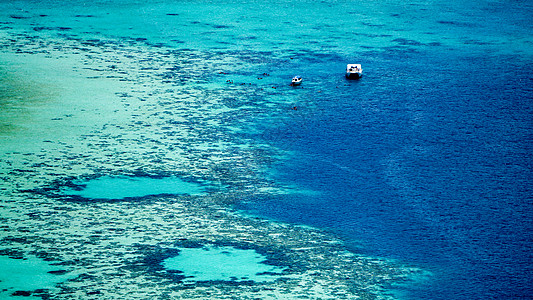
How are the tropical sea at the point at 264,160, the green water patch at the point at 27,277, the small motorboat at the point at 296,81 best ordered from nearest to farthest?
the green water patch at the point at 27,277 → the tropical sea at the point at 264,160 → the small motorboat at the point at 296,81

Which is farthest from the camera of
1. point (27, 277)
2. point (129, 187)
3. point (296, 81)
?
point (296, 81)

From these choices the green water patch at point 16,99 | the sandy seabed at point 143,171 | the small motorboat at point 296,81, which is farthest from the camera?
the small motorboat at point 296,81

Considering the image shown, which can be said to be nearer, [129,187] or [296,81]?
[129,187]

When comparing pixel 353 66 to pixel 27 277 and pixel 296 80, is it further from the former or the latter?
pixel 27 277

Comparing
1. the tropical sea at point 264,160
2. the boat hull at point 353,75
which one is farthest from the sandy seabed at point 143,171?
the boat hull at point 353,75

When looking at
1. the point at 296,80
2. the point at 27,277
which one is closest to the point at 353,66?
the point at 296,80

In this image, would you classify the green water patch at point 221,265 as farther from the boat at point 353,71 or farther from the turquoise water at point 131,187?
the boat at point 353,71
